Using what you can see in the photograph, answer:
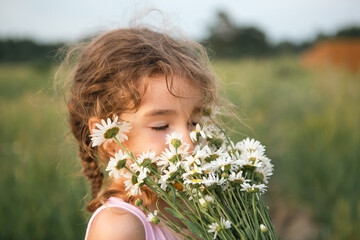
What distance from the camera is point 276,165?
4039 mm

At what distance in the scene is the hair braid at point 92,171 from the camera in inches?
62.6

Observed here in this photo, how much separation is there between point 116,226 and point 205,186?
13.7 inches

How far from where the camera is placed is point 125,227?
1104 mm

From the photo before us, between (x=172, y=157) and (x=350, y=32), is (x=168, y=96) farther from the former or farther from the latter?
(x=350, y=32)

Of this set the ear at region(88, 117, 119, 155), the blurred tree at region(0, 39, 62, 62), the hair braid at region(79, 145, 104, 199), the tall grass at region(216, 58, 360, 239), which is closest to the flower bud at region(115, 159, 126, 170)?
the ear at region(88, 117, 119, 155)

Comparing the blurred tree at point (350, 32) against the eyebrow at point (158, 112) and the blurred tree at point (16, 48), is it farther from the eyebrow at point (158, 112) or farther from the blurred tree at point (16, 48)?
the eyebrow at point (158, 112)

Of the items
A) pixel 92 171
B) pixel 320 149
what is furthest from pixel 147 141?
pixel 320 149

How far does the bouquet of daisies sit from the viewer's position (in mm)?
948

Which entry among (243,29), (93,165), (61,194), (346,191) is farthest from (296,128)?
(243,29)

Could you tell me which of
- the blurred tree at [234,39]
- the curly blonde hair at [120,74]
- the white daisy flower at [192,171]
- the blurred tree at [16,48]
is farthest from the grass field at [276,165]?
the blurred tree at [234,39]

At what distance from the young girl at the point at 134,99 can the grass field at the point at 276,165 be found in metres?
0.34

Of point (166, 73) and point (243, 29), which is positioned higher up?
point (243, 29)

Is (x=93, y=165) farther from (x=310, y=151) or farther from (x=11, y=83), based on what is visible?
(x=11, y=83)

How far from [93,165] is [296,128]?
10.2 ft
